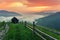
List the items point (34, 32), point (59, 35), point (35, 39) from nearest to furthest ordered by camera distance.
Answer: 1. point (59, 35)
2. point (35, 39)
3. point (34, 32)

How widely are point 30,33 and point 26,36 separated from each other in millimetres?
1794

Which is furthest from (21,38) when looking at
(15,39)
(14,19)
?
(14,19)

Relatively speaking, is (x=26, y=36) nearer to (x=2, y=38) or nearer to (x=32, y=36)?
(x=32, y=36)

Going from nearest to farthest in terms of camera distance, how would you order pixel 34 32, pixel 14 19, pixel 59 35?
pixel 59 35 → pixel 34 32 → pixel 14 19

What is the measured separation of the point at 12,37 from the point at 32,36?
2054 millimetres

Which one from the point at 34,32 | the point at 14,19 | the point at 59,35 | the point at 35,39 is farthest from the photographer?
the point at 14,19

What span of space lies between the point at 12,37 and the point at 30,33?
2413mm

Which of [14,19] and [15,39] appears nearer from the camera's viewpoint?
[15,39]

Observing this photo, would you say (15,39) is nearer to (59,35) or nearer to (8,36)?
(8,36)

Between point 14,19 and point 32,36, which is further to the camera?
point 14,19

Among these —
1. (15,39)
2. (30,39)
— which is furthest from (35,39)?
(15,39)

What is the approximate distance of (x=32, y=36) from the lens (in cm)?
2433

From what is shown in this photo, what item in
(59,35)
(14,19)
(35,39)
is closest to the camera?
(59,35)

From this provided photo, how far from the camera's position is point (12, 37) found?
79.9 ft
